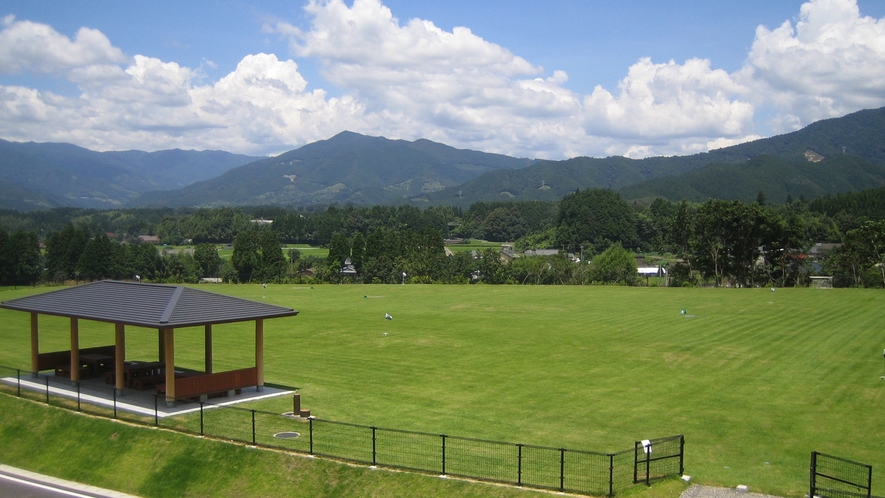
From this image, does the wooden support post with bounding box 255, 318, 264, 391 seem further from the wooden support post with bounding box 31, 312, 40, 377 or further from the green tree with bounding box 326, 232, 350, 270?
the green tree with bounding box 326, 232, 350, 270

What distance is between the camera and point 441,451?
17.3 metres

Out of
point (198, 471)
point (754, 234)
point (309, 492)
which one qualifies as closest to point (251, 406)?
point (198, 471)

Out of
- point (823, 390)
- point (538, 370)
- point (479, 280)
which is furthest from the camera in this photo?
point (479, 280)

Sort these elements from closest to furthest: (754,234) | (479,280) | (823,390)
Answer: (823,390) → (754,234) → (479,280)

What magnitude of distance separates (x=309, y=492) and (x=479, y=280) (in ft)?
236

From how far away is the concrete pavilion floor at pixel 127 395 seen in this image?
21.4 meters

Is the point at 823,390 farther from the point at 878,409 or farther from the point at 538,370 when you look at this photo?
the point at 538,370

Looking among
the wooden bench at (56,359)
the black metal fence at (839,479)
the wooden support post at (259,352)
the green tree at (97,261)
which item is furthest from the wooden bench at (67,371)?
the green tree at (97,261)

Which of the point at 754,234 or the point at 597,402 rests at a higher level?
the point at 754,234

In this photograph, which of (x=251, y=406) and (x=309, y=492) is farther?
(x=251, y=406)

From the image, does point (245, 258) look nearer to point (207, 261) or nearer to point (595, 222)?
point (207, 261)

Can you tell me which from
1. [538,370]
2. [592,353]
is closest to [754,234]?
[592,353]

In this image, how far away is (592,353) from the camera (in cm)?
3266

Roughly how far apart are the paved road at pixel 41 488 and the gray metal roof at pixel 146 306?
185 inches
